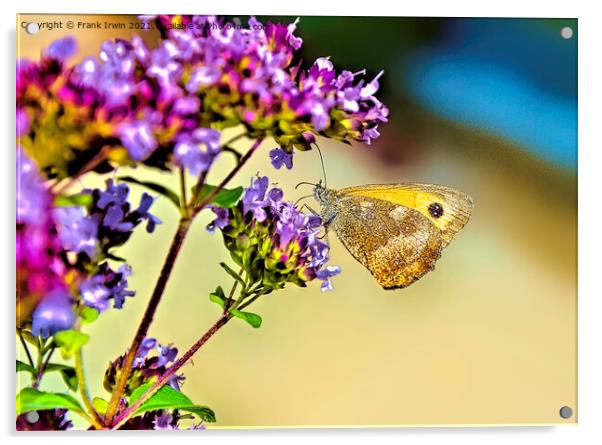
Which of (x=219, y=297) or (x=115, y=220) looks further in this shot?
(x=219, y=297)

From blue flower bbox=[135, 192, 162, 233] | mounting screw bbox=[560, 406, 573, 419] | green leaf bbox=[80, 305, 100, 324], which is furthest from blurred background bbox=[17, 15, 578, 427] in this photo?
green leaf bbox=[80, 305, 100, 324]

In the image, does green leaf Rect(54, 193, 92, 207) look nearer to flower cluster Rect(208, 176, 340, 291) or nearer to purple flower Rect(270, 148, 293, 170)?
flower cluster Rect(208, 176, 340, 291)

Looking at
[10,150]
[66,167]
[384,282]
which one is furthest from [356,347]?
[10,150]

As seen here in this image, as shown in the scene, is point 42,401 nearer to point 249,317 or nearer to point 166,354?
point 166,354

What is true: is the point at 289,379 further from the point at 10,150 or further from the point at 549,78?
the point at 549,78

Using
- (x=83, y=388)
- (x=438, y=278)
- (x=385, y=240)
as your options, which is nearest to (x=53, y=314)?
(x=83, y=388)
